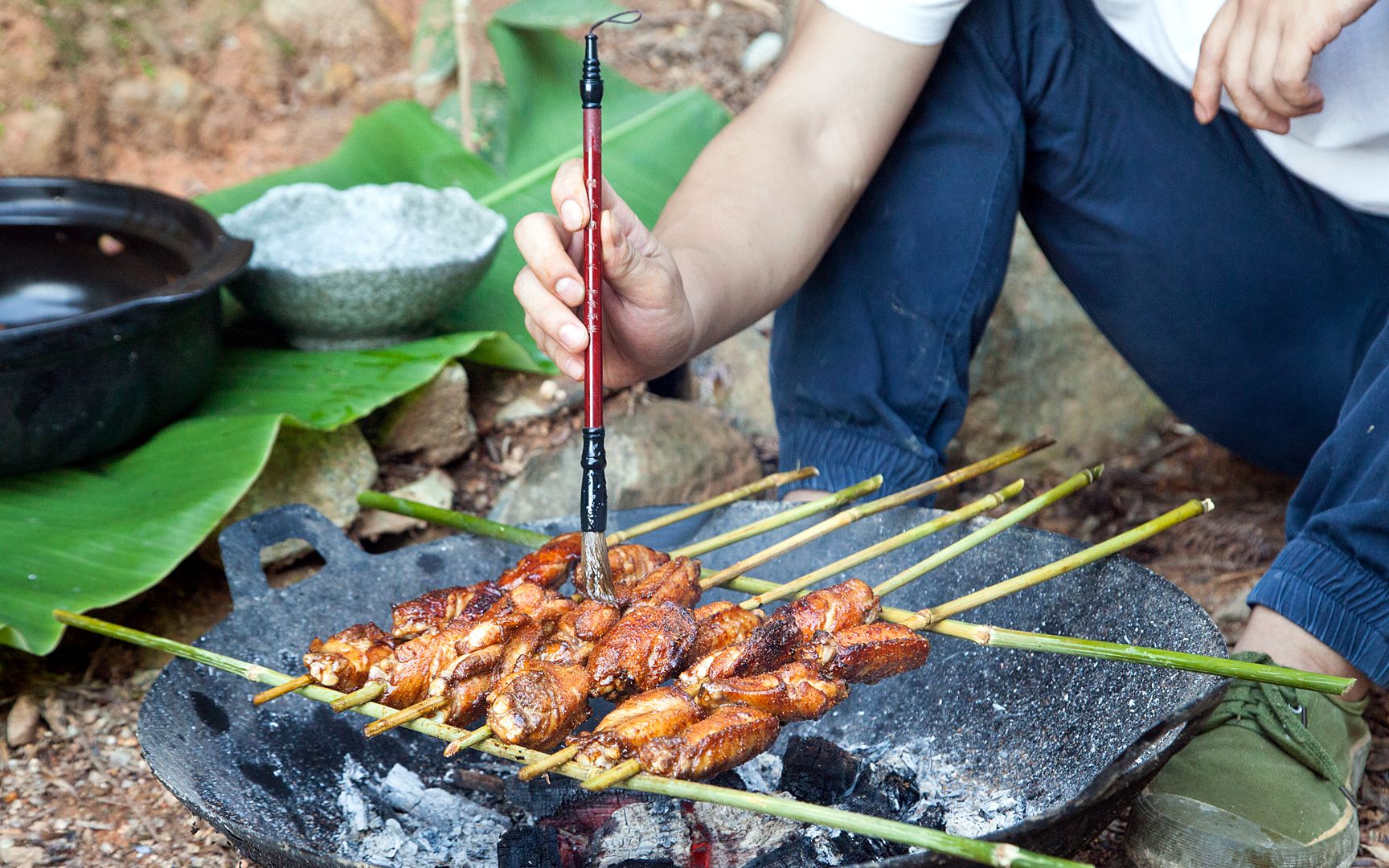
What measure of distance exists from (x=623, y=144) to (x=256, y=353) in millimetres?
1514

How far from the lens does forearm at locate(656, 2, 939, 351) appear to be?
236 centimetres

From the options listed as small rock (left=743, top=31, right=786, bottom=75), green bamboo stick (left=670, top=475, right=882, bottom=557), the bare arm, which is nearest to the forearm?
the bare arm

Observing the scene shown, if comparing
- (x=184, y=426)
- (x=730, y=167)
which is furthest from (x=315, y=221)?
(x=730, y=167)

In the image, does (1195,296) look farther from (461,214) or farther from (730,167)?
(461,214)

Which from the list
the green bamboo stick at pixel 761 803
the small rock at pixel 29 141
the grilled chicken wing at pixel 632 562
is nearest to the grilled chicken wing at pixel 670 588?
the grilled chicken wing at pixel 632 562

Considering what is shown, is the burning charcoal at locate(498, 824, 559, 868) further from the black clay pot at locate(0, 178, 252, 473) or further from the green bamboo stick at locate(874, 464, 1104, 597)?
the black clay pot at locate(0, 178, 252, 473)

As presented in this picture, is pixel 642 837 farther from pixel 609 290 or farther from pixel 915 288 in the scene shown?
pixel 915 288

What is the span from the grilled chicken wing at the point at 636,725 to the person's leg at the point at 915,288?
1.21 m

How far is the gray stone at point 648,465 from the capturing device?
337 cm

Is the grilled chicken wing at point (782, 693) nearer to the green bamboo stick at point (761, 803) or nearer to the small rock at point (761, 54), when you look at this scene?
the green bamboo stick at point (761, 803)

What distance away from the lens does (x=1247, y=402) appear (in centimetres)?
284

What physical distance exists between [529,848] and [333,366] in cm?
194

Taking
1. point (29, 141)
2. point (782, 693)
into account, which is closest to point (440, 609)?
point (782, 693)

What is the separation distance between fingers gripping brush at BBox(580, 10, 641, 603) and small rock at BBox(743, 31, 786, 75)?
4.11 m
